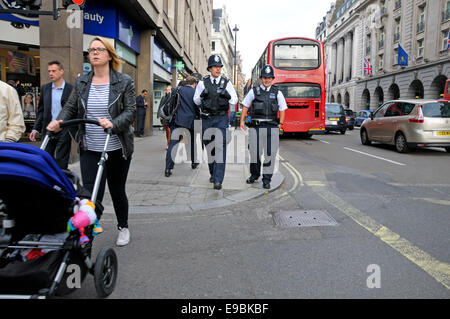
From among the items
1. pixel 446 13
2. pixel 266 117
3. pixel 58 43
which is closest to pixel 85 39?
pixel 58 43

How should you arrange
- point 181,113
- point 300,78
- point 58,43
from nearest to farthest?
point 181,113 < point 58,43 < point 300,78

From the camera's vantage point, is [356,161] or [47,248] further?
[356,161]

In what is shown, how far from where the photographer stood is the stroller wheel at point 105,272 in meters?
2.39

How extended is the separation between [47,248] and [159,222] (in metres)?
2.22

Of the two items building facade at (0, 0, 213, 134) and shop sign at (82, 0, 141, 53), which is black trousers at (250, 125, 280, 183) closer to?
building facade at (0, 0, 213, 134)

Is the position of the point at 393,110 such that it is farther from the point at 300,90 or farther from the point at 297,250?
the point at 297,250

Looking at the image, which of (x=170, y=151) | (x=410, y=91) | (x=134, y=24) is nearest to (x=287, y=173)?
(x=170, y=151)

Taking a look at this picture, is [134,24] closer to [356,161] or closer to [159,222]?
[356,161]

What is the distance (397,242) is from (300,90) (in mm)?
13406

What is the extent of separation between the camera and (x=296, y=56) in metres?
16.1

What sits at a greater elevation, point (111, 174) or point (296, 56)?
point (296, 56)

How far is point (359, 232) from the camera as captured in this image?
402 cm

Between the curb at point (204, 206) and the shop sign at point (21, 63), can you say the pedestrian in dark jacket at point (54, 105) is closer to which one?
the curb at point (204, 206)

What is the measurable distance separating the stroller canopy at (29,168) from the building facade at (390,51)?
34.9 m
